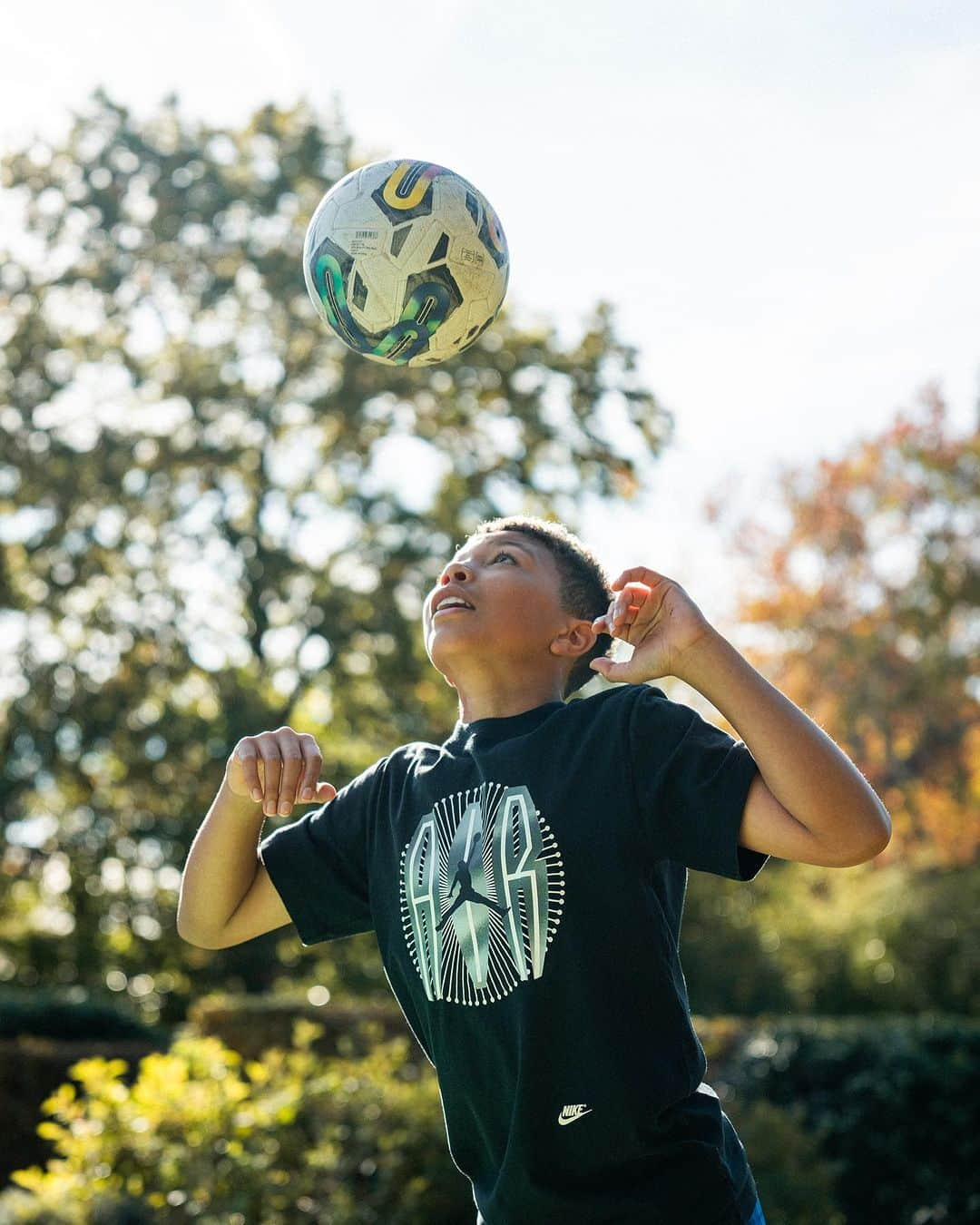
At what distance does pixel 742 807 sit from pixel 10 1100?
10.0m

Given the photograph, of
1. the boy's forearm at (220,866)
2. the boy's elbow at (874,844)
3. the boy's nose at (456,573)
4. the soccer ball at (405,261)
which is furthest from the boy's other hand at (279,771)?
the soccer ball at (405,261)

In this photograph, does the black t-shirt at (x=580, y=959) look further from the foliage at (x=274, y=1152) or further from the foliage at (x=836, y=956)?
the foliage at (x=836, y=956)

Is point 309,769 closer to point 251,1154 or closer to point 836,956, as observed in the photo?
point 251,1154

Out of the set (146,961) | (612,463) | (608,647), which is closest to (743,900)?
(612,463)

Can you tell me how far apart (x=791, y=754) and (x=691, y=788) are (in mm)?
205

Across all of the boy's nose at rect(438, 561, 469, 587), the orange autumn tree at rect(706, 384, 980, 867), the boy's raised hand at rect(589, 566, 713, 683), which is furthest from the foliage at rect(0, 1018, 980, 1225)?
the orange autumn tree at rect(706, 384, 980, 867)

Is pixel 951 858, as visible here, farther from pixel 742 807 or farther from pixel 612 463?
pixel 742 807

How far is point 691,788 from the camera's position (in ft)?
7.88

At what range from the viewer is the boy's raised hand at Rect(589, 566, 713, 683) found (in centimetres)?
240

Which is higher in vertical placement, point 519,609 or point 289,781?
point 519,609

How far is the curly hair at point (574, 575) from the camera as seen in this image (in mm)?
3041

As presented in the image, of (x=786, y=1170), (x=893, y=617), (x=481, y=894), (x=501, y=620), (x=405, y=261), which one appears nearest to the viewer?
(x=481, y=894)

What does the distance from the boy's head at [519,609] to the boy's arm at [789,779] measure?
575 mm

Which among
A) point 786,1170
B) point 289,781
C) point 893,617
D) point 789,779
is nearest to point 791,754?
point 789,779
